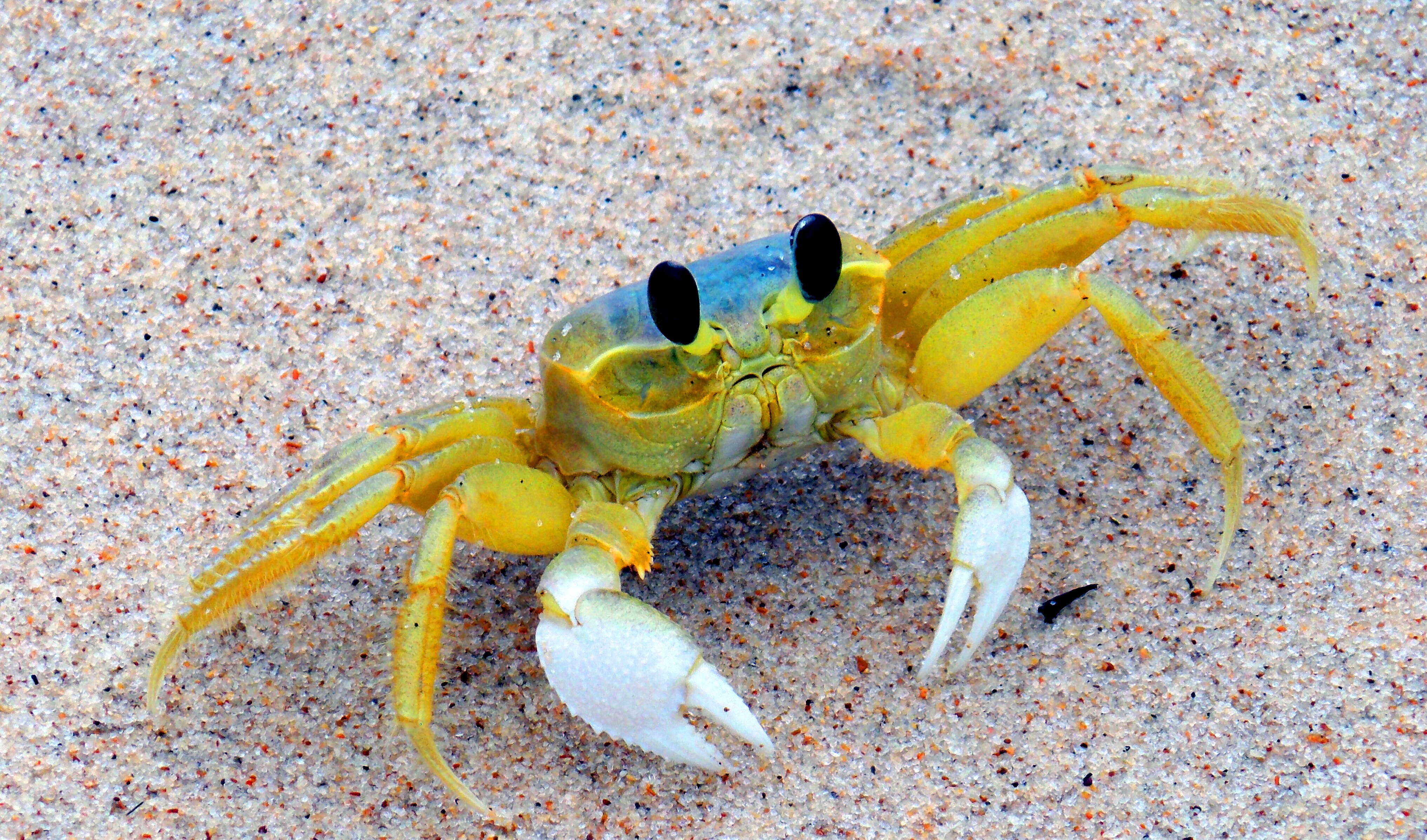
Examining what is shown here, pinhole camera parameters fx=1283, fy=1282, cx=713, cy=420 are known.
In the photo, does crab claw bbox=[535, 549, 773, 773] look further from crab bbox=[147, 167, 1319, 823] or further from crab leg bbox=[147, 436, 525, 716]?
crab leg bbox=[147, 436, 525, 716]

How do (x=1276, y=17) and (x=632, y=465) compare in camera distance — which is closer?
(x=632, y=465)

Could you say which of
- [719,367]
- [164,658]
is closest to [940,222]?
[719,367]

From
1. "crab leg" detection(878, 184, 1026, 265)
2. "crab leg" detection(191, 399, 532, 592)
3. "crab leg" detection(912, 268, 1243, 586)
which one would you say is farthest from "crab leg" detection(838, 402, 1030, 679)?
"crab leg" detection(191, 399, 532, 592)

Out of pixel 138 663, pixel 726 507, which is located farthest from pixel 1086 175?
pixel 138 663

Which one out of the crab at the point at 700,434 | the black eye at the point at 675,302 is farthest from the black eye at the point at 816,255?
the black eye at the point at 675,302

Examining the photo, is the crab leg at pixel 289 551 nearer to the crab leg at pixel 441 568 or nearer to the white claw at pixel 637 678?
the crab leg at pixel 441 568

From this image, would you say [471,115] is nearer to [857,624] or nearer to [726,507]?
[726,507]

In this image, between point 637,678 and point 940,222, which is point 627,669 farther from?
point 940,222
